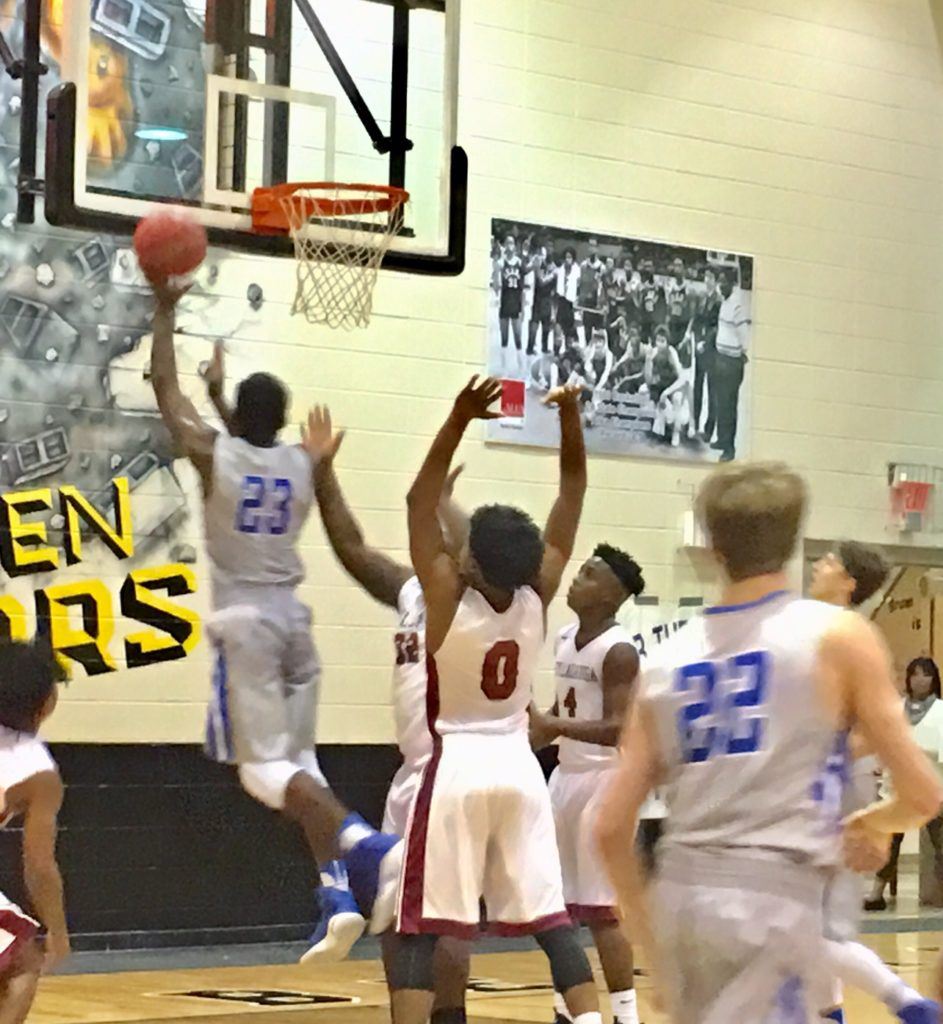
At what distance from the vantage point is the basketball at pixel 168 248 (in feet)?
21.3

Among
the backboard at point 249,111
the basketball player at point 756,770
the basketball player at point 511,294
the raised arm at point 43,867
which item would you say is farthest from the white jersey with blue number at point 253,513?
the basketball player at point 511,294

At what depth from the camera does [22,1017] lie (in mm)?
4922

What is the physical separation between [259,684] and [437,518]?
5.93ft

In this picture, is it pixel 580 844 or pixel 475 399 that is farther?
pixel 580 844

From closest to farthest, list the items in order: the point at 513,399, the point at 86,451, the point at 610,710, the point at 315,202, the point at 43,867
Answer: the point at 43,867 → the point at 610,710 → the point at 315,202 → the point at 86,451 → the point at 513,399

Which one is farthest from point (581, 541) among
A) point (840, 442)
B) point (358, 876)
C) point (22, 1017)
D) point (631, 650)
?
point (22, 1017)

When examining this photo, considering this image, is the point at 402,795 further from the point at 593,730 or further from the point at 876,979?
the point at 876,979

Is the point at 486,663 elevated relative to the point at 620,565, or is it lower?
lower

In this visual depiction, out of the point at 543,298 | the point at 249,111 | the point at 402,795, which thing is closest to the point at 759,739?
the point at 402,795

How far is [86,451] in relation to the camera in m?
9.69

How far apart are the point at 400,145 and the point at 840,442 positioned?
4.83m

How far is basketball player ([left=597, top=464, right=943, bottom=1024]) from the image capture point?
11.0 ft

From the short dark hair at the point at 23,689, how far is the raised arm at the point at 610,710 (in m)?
1.88

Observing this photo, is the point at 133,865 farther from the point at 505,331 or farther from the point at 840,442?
the point at 840,442
